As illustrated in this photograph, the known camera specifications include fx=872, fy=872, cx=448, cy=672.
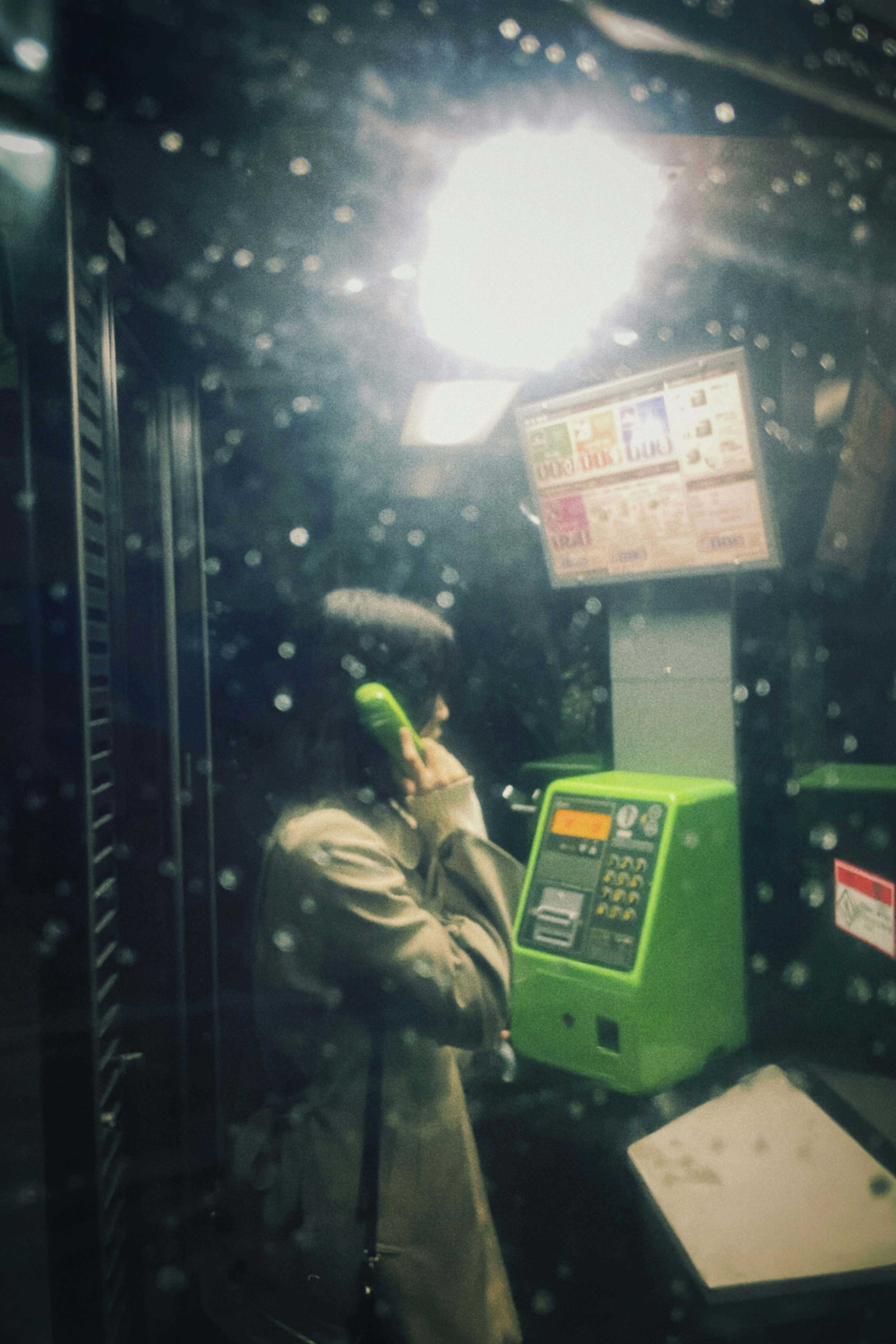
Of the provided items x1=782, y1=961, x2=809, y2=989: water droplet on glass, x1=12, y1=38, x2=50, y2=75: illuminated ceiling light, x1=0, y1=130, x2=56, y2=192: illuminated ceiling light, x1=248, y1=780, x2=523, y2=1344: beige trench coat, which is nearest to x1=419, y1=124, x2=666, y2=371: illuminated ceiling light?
x1=12, y1=38, x2=50, y2=75: illuminated ceiling light

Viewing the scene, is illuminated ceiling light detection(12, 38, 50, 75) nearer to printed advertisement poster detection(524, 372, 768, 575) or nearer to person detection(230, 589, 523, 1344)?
person detection(230, 589, 523, 1344)

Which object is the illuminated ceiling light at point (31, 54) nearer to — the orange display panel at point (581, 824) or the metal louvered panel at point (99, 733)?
the metal louvered panel at point (99, 733)

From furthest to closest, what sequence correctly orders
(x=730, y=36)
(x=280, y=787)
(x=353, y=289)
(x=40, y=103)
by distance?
(x=280, y=787)
(x=353, y=289)
(x=730, y=36)
(x=40, y=103)

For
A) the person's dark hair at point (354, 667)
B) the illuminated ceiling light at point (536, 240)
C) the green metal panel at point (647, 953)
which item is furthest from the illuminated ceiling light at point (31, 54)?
the green metal panel at point (647, 953)

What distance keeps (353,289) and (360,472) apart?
28.6 inches

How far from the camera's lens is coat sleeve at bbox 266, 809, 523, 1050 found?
4.59ft

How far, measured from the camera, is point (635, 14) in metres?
1.48

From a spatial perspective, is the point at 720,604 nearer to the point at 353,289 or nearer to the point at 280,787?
the point at 353,289

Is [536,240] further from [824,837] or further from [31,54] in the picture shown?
[824,837]

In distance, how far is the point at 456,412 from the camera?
294cm

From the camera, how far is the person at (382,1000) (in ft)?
4.68

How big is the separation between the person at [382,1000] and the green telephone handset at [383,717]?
0.01 meters

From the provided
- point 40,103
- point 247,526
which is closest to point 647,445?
point 40,103

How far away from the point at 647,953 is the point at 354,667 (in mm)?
730
